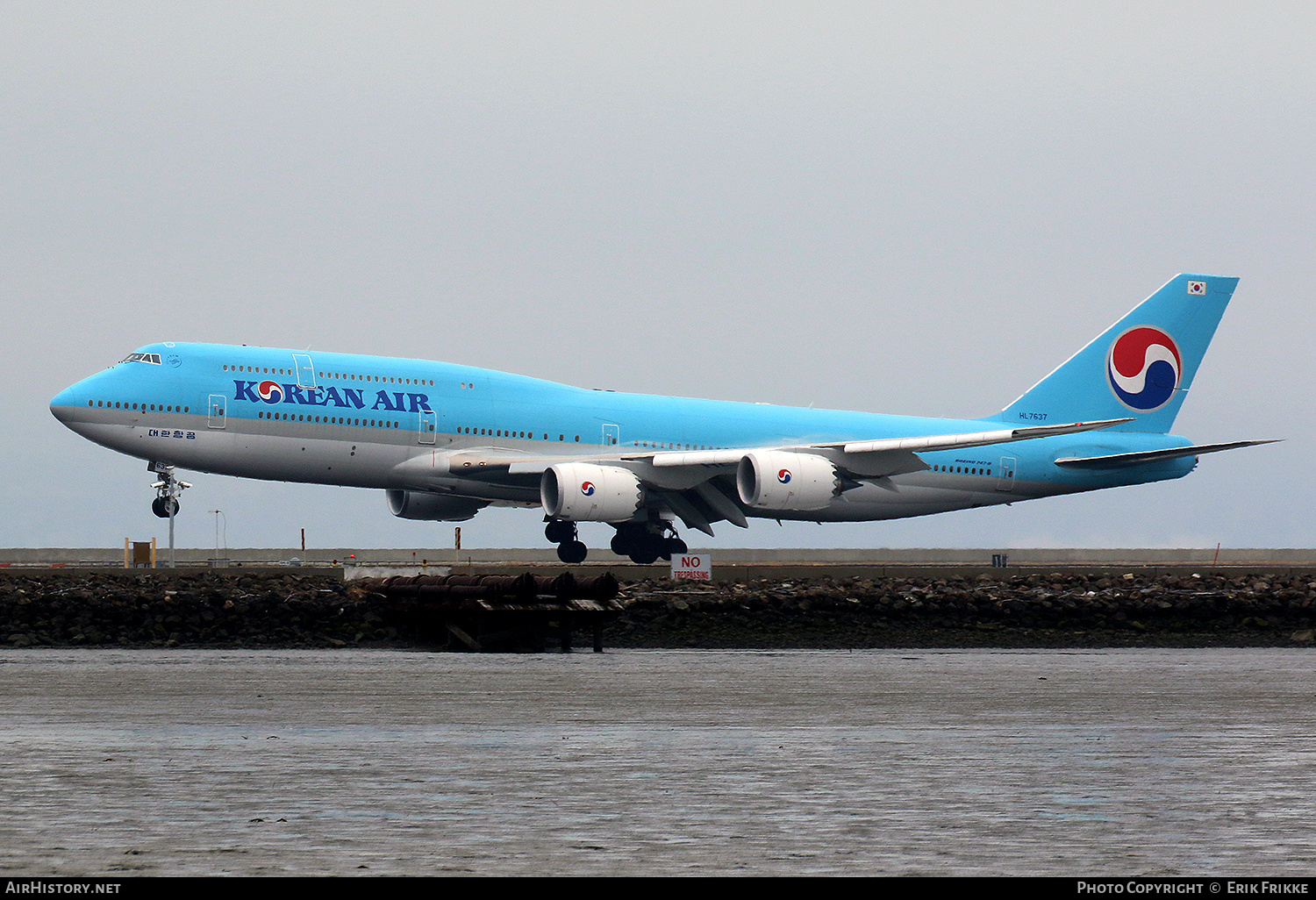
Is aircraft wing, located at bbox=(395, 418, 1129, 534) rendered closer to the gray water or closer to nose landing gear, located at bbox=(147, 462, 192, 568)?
nose landing gear, located at bbox=(147, 462, 192, 568)

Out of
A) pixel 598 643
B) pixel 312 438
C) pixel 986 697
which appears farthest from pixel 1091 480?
pixel 986 697

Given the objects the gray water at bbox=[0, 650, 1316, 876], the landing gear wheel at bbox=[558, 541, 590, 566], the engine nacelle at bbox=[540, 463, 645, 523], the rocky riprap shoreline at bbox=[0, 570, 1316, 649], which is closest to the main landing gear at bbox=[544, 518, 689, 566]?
the landing gear wheel at bbox=[558, 541, 590, 566]

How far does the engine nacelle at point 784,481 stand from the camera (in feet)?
133

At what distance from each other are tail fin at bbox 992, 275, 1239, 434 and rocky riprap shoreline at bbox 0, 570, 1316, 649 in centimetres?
1808

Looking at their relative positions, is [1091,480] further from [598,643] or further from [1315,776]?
[1315,776]

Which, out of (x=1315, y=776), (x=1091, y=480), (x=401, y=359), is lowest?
(x=1315, y=776)

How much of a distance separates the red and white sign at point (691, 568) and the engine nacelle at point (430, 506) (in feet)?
40.7

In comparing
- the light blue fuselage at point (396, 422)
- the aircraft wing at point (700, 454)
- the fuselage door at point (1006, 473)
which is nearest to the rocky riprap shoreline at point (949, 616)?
the aircraft wing at point (700, 454)

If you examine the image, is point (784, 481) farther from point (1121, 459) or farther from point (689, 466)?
point (1121, 459)

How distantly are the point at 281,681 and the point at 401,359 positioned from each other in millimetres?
23776

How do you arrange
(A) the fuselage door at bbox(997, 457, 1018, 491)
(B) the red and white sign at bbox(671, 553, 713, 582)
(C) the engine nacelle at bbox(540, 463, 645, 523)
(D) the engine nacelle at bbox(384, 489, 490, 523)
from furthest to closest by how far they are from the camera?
1. (A) the fuselage door at bbox(997, 457, 1018, 491)
2. (D) the engine nacelle at bbox(384, 489, 490, 523)
3. (C) the engine nacelle at bbox(540, 463, 645, 523)
4. (B) the red and white sign at bbox(671, 553, 713, 582)

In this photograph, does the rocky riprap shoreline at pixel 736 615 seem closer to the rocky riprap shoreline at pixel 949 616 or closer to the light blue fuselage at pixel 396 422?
the rocky riprap shoreline at pixel 949 616

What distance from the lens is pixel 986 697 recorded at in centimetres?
1675

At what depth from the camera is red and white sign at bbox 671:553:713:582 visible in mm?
33344
